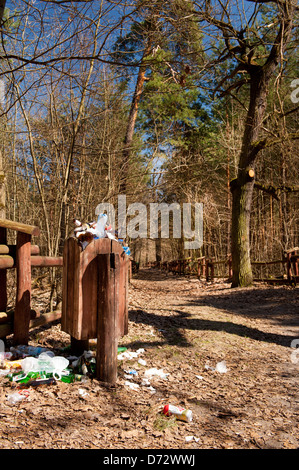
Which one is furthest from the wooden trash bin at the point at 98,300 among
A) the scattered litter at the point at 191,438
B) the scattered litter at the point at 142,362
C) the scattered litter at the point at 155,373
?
the scattered litter at the point at 191,438

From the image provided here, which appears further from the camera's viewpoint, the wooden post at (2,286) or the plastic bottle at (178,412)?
the wooden post at (2,286)

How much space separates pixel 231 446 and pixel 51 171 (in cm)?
572

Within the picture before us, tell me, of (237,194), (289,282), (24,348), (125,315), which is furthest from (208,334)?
(237,194)

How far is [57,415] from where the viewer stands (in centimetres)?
266

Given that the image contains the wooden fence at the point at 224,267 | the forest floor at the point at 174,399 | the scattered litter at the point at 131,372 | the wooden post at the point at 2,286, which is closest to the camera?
the forest floor at the point at 174,399

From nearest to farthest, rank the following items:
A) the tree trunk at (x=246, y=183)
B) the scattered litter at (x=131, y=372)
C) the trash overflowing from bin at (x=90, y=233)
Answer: the trash overflowing from bin at (x=90, y=233), the scattered litter at (x=131, y=372), the tree trunk at (x=246, y=183)

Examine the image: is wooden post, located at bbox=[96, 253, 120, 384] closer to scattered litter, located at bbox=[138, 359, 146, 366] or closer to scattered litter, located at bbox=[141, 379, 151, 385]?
scattered litter, located at bbox=[141, 379, 151, 385]

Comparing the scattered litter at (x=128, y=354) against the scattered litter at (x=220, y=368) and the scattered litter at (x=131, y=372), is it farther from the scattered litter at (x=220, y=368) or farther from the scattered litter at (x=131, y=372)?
the scattered litter at (x=220, y=368)

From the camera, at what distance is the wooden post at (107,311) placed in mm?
3219

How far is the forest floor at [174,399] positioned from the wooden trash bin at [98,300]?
1.16 feet

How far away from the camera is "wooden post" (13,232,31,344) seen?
3980mm

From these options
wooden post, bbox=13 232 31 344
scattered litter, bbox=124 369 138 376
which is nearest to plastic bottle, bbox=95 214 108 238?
wooden post, bbox=13 232 31 344

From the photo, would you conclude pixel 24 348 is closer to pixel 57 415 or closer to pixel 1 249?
pixel 1 249

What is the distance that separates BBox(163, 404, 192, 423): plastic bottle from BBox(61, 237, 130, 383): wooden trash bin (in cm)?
63
